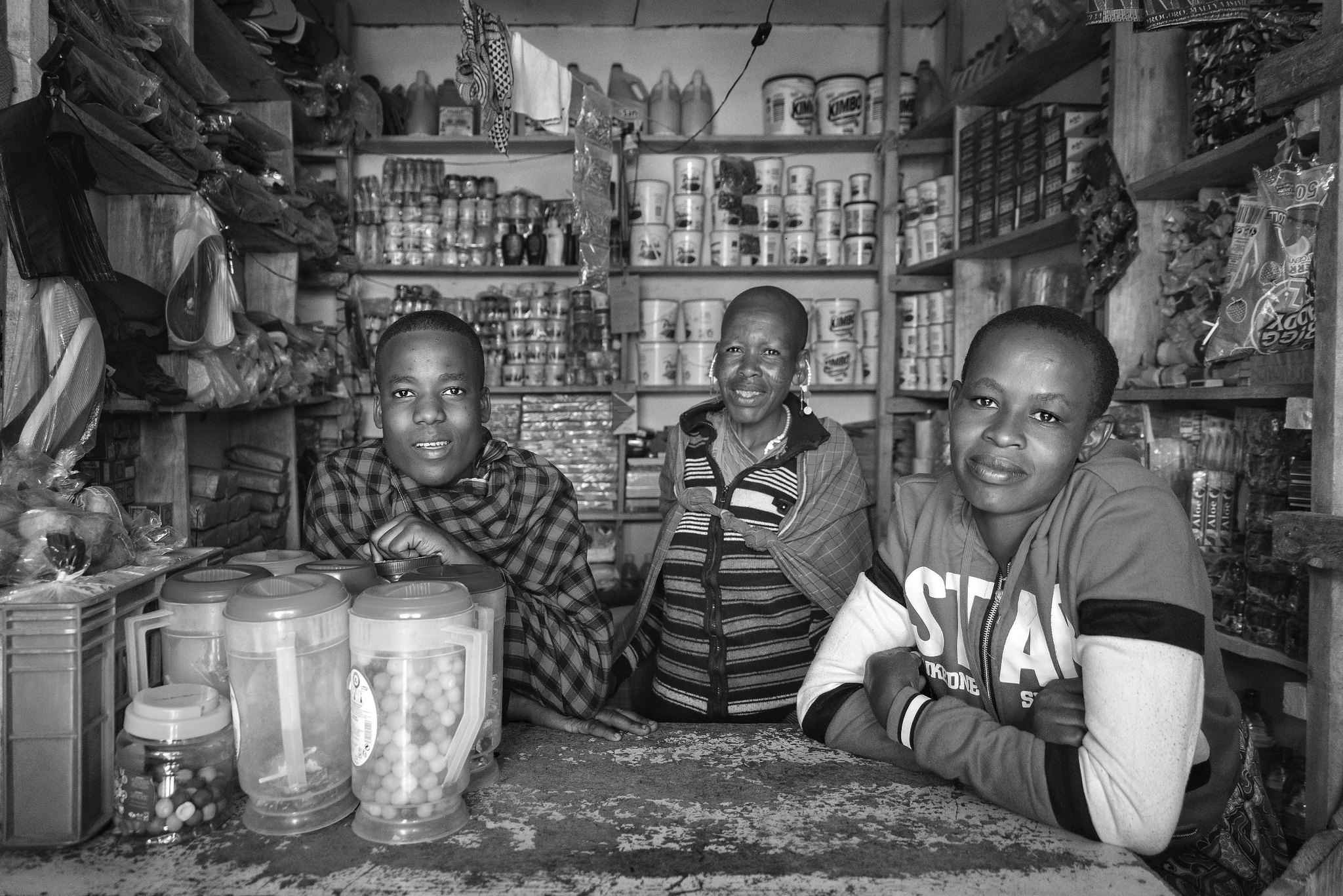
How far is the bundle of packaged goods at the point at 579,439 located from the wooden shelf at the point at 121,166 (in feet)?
6.48

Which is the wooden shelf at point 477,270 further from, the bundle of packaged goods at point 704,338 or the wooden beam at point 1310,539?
the wooden beam at point 1310,539

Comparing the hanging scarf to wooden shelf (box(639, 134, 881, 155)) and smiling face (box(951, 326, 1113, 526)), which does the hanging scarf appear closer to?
wooden shelf (box(639, 134, 881, 155))

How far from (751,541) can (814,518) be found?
0.58ft

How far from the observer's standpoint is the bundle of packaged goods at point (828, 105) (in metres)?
4.02

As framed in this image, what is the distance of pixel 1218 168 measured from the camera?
6.53ft

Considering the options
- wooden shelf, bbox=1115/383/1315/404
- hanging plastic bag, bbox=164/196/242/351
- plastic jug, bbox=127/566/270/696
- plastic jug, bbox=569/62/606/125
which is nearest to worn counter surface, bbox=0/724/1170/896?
plastic jug, bbox=127/566/270/696

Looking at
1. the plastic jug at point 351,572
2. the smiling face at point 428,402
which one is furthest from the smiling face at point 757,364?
the plastic jug at point 351,572

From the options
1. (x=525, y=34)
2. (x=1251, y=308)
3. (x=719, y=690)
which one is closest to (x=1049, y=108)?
(x=1251, y=308)

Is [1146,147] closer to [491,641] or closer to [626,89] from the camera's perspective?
[491,641]

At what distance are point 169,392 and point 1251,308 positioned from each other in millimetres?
2549

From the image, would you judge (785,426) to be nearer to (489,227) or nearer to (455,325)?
(455,325)

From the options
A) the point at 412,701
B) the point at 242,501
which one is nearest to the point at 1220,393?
the point at 412,701

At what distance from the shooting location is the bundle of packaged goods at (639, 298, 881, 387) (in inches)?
159

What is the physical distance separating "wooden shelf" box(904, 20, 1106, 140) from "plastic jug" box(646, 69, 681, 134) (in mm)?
1140
